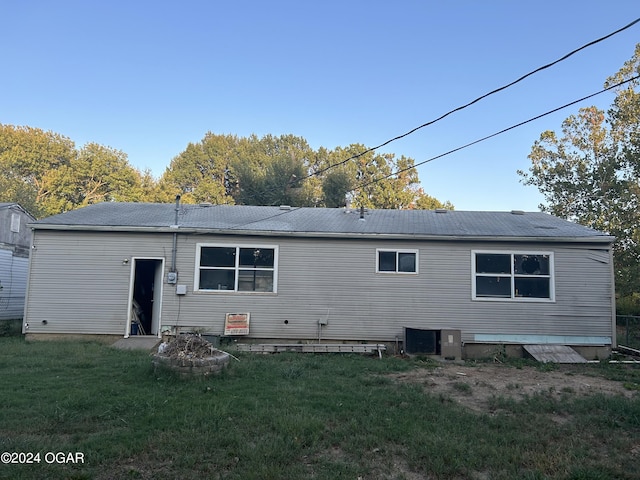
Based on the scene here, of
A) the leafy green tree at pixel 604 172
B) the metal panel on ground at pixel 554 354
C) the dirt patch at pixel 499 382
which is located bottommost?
the dirt patch at pixel 499 382

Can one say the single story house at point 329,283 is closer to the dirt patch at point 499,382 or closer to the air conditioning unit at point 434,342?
the air conditioning unit at point 434,342

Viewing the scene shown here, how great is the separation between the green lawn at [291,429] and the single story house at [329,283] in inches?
139

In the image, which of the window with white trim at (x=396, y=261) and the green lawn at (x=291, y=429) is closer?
the green lawn at (x=291, y=429)

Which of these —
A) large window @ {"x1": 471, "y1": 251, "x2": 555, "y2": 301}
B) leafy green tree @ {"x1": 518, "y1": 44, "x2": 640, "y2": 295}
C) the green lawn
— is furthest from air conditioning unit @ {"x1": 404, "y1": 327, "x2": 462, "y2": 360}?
leafy green tree @ {"x1": 518, "y1": 44, "x2": 640, "y2": 295}

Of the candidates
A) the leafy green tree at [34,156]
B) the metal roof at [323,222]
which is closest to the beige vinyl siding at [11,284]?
the metal roof at [323,222]

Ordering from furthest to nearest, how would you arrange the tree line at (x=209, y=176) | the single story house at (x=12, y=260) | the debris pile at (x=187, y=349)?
1. the tree line at (x=209, y=176)
2. the single story house at (x=12, y=260)
3. the debris pile at (x=187, y=349)

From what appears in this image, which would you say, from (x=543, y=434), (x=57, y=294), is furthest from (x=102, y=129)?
(x=543, y=434)

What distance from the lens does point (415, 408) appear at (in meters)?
5.17

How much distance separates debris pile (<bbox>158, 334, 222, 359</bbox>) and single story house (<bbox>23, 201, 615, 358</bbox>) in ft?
A: 11.2

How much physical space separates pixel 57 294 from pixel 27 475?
322 inches

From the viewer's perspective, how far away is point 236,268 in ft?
34.3

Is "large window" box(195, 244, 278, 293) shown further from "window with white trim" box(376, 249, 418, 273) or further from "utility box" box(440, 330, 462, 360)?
"utility box" box(440, 330, 462, 360)

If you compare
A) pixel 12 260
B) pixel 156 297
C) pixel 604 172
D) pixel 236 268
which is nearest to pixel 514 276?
pixel 236 268

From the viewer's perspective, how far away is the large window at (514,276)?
33.4 feet
